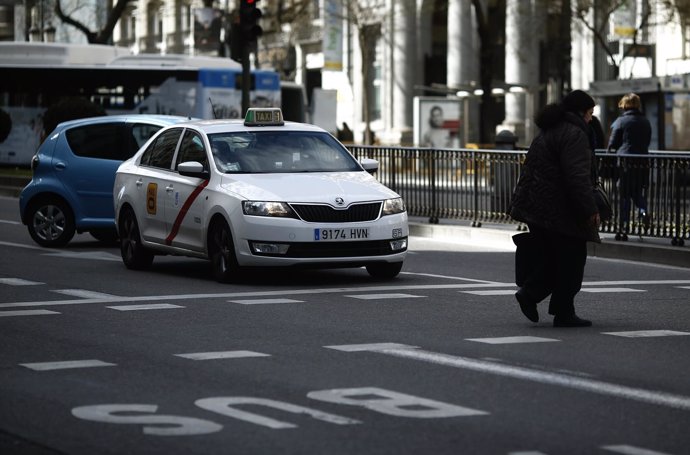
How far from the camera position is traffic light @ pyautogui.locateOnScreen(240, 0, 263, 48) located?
80.5ft

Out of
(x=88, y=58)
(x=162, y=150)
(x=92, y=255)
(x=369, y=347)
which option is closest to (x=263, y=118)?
(x=162, y=150)

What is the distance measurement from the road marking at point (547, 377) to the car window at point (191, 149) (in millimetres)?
5626

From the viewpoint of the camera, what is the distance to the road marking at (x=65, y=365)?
9234mm

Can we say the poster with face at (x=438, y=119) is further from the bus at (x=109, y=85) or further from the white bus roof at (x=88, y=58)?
the white bus roof at (x=88, y=58)

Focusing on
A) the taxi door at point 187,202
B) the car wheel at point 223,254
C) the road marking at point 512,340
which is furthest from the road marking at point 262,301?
the road marking at point 512,340

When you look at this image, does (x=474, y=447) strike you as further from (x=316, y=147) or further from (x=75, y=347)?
(x=316, y=147)

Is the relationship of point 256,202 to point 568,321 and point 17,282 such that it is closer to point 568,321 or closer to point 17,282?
point 17,282

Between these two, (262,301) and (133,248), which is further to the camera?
(133,248)

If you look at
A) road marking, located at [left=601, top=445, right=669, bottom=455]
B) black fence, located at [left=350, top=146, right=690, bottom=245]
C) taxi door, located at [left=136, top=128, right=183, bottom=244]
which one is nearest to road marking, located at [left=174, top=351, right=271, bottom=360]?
road marking, located at [left=601, top=445, right=669, bottom=455]

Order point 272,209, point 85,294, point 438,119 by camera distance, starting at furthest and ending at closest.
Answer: point 438,119 < point 272,209 < point 85,294

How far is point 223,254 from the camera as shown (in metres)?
14.6

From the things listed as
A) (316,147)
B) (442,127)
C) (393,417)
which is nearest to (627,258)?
(316,147)

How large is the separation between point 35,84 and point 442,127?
37.1 ft

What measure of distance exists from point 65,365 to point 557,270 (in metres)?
3.75
